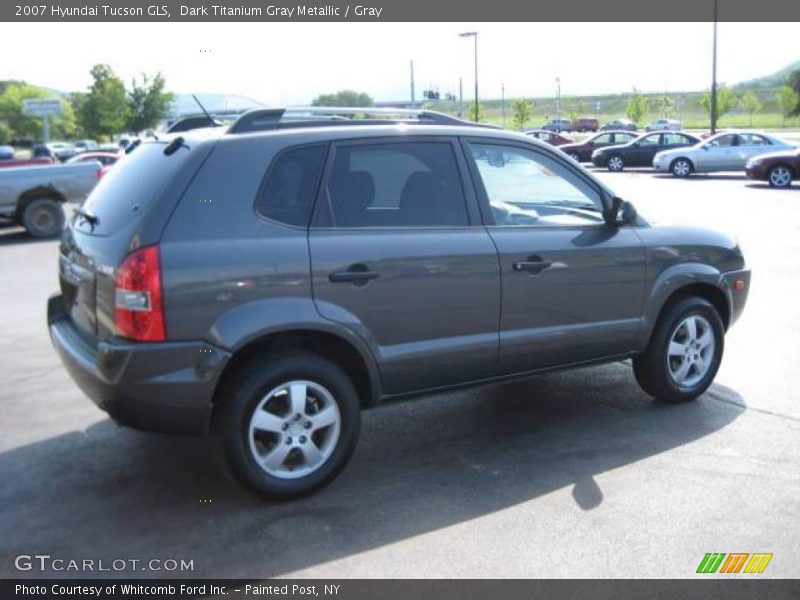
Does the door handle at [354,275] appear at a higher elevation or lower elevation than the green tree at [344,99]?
lower

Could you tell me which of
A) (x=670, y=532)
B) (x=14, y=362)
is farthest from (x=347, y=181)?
(x=14, y=362)

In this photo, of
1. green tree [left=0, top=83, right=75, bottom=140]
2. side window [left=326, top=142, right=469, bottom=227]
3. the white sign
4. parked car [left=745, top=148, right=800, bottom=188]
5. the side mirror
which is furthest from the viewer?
green tree [left=0, top=83, right=75, bottom=140]

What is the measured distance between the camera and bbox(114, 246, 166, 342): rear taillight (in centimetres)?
370

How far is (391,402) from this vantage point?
176 inches

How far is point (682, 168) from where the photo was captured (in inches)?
1119

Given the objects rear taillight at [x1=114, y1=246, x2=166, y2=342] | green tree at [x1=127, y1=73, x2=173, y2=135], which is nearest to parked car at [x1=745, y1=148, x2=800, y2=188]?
rear taillight at [x1=114, y1=246, x2=166, y2=342]

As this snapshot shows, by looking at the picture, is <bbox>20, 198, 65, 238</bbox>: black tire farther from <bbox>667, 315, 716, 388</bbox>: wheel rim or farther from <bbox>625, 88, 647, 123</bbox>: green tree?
<bbox>625, 88, 647, 123</bbox>: green tree

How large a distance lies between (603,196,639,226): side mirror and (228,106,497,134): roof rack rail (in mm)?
982

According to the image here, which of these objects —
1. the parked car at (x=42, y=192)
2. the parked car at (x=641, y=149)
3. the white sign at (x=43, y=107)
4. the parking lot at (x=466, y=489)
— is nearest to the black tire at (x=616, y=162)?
the parked car at (x=641, y=149)

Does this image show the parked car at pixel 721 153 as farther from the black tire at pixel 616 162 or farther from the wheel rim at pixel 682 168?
the black tire at pixel 616 162

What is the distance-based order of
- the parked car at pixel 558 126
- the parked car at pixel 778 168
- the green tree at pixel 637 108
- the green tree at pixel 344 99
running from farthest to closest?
1. the green tree at pixel 637 108
2. the parked car at pixel 558 126
3. the green tree at pixel 344 99
4. the parked car at pixel 778 168

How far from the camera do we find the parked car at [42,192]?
1487cm

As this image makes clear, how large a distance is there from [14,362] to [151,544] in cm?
362

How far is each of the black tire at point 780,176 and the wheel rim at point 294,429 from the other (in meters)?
21.9
